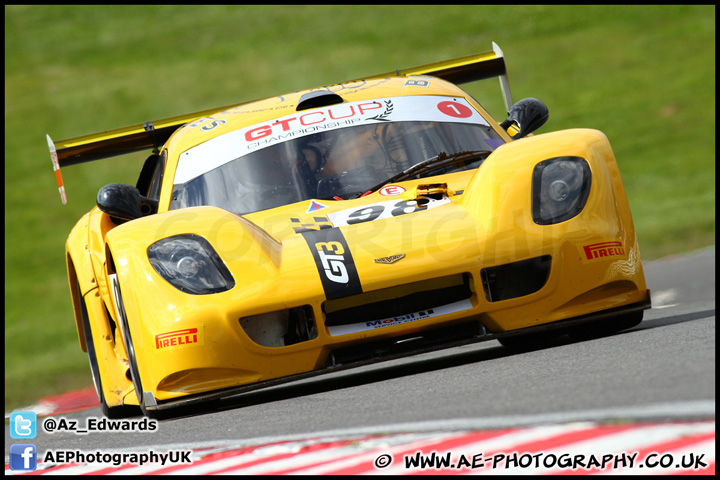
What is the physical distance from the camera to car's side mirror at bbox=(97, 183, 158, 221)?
16.1ft

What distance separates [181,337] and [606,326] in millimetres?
1833

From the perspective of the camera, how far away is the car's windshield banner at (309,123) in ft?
17.6

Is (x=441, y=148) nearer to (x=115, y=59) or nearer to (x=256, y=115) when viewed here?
Answer: (x=256, y=115)

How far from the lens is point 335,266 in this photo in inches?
157

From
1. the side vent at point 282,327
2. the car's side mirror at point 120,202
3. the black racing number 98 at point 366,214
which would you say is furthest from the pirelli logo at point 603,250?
the car's side mirror at point 120,202

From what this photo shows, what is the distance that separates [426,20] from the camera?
32625 mm

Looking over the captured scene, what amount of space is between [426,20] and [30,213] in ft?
47.9

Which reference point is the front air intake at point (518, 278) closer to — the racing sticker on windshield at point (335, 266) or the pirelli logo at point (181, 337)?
the racing sticker on windshield at point (335, 266)

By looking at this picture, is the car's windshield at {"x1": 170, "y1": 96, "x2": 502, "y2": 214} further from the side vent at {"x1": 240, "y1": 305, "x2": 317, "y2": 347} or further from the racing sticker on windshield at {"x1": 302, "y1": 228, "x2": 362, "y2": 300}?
the side vent at {"x1": 240, "y1": 305, "x2": 317, "y2": 347}

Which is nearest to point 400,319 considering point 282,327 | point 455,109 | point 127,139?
point 282,327

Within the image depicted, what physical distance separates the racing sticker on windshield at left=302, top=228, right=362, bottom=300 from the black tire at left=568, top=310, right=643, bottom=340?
1.19 metres

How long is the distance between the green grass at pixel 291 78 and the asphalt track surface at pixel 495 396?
7004 millimetres

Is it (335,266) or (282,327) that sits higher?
(335,266)

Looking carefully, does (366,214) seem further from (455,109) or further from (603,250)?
(455,109)
